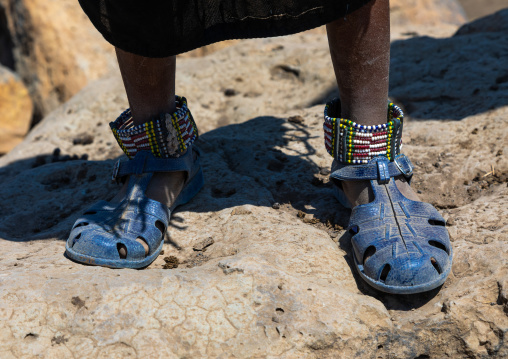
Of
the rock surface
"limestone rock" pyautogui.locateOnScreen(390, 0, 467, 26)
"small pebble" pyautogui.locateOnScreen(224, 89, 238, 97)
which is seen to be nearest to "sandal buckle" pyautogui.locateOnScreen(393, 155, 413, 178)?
the rock surface

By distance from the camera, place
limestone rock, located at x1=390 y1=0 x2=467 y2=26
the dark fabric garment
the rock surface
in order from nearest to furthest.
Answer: the rock surface < the dark fabric garment < limestone rock, located at x1=390 y1=0 x2=467 y2=26

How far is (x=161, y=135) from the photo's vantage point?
2.12m

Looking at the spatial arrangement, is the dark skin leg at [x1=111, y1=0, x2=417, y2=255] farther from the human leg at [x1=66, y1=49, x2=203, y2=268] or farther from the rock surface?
the rock surface

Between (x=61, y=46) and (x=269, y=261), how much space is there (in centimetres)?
450

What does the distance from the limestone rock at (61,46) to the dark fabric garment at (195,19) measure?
3893mm

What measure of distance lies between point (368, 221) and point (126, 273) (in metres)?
0.89

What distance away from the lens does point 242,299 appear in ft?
5.56

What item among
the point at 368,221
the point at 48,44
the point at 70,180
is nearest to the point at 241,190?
the point at 368,221

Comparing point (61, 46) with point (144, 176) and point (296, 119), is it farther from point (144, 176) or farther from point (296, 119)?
point (144, 176)

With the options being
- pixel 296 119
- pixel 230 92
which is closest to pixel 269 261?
pixel 296 119

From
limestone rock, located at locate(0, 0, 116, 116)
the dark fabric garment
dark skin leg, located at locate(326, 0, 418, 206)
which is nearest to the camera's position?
the dark fabric garment

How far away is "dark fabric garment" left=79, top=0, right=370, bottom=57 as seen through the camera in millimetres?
1725

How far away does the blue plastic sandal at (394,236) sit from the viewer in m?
1.74

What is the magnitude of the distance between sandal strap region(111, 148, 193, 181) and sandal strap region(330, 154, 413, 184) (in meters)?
0.65
